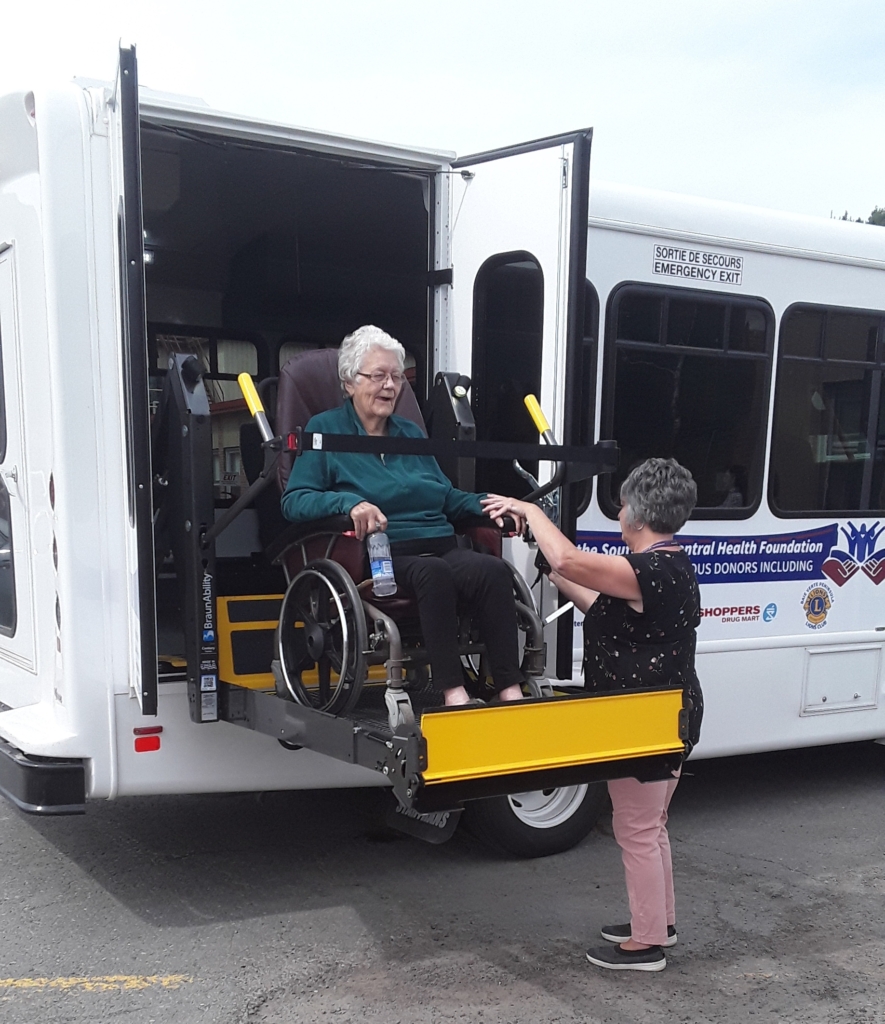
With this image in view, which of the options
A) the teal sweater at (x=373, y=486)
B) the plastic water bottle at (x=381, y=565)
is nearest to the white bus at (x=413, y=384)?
the teal sweater at (x=373, y=486)

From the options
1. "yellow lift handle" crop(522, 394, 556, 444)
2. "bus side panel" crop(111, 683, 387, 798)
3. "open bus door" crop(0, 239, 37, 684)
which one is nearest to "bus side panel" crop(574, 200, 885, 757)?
"yellow lift handle" crop(522, 394, 556, 444)

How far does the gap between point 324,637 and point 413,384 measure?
9.00 feet

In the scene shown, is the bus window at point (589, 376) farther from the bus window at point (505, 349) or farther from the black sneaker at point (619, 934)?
the black sneaker at point (619, 934)

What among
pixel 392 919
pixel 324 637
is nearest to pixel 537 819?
pixel 392 919

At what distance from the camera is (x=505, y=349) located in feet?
15.1

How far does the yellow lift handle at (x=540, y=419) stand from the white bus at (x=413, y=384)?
45mm

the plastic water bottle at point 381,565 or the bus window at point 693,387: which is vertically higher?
the bus window at point 693,387

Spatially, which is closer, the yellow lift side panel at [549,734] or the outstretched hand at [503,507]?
the yellow lift side panel at [549,734]

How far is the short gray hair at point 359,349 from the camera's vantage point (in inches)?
157

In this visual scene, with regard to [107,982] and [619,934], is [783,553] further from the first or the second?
[107,982]

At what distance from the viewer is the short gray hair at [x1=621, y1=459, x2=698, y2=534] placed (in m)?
3.42

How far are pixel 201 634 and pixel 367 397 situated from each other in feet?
3.46

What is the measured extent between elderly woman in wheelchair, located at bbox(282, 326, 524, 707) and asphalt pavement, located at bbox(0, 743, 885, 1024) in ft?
2.93

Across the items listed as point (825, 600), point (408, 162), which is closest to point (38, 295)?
point (408, 162)
